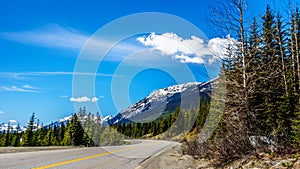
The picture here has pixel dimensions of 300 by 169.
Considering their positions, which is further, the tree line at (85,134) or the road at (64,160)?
the tree line at (85,134)

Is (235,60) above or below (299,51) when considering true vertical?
below

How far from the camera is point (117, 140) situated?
151 feet

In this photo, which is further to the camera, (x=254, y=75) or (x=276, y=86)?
(x=276, y=86)

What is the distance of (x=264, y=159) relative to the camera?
266 inches

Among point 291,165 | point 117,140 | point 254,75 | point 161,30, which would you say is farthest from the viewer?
point 117,140

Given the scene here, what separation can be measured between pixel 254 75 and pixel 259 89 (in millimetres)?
Result: 643

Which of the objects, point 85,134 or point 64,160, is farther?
point 85,134

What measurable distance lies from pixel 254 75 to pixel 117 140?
37992 mm

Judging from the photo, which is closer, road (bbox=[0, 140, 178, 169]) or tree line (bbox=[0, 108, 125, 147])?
road (bbox=[0, 140, 178, 169])

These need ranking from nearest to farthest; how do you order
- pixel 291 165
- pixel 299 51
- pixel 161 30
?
pixel 291 165, pixel 161 30, pixel 299 51

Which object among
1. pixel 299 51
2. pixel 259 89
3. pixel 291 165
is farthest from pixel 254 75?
pixel 299 51

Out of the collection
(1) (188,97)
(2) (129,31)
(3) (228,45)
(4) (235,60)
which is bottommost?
(1) (188,97)

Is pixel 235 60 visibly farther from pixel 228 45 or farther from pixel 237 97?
pixel 237 97

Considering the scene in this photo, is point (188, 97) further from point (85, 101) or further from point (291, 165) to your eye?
point (291, 165)
